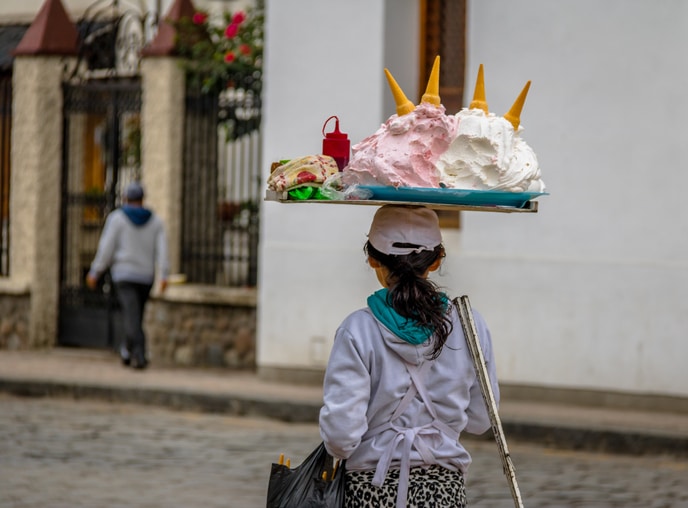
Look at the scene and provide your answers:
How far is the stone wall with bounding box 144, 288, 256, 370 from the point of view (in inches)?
545

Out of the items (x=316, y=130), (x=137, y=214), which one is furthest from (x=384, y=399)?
(x=137, y=214)

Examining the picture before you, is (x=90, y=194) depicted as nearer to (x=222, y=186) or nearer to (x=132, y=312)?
(x=222, y=186)

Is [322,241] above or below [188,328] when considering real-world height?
above

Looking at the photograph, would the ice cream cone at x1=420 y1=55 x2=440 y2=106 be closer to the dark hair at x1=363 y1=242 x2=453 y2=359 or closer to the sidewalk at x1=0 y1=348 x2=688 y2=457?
the dark hair at x1=363 y1=242 x2=453 y2=359

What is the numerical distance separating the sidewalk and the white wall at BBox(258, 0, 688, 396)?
1.54ft

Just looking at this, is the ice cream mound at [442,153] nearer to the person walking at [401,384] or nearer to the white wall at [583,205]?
the person walking at [401,384]

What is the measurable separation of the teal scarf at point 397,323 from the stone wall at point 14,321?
39.3 feet

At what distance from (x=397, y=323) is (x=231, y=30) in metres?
10.6

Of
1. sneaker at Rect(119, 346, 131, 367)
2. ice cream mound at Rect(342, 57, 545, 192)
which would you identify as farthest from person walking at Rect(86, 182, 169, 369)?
ice cream mound at Rect(342, 57, 545, 192)

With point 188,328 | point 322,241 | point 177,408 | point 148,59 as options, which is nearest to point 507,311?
point 322,241

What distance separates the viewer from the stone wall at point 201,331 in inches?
545

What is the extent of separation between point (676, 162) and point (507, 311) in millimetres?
1826

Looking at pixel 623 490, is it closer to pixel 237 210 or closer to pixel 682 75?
pixel 682 75

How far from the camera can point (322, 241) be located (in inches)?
496
